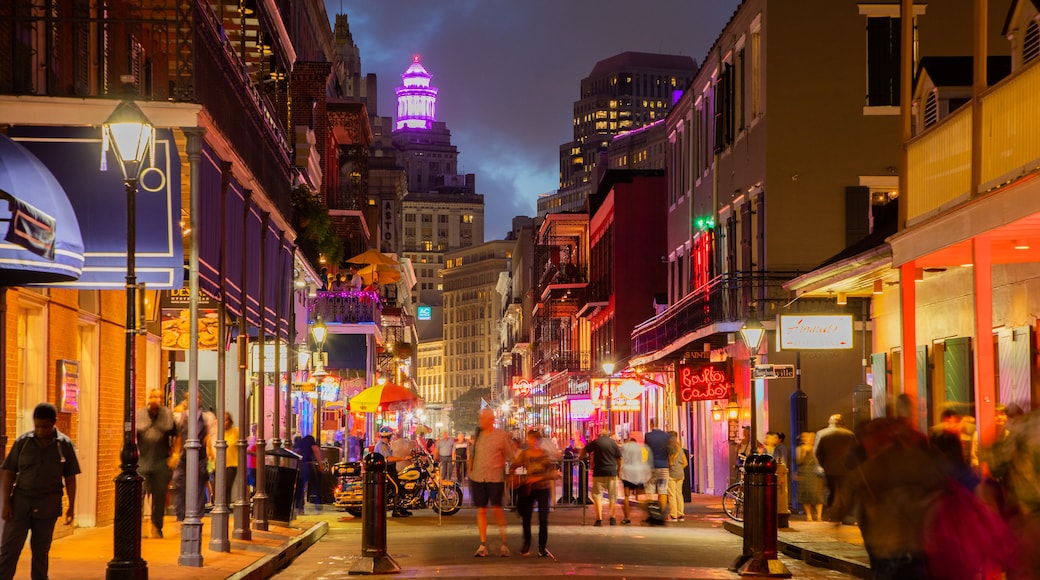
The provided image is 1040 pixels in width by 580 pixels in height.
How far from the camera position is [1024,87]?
15867 mm

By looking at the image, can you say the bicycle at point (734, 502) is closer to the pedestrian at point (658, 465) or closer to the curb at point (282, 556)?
the pedestrian at point (658, 465)

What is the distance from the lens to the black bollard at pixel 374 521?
17.8m

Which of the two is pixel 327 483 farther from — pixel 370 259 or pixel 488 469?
pixel 370 259

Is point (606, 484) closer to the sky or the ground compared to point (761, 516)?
closer to the ground

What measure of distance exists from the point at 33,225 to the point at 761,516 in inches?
326

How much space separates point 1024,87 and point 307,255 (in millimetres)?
30199

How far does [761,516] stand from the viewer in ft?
56.7

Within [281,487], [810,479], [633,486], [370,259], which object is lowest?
[633,486]

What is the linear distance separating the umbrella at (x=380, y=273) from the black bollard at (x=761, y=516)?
41.7m

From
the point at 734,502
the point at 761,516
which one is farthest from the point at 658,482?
the point at 761,516

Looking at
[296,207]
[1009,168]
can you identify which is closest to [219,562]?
[1009,168]

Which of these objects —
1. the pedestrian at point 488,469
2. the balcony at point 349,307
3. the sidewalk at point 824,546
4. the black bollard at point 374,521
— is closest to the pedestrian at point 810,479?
the sidewalk at point 824,546

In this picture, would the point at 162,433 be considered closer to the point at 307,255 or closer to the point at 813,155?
the point at 813,155

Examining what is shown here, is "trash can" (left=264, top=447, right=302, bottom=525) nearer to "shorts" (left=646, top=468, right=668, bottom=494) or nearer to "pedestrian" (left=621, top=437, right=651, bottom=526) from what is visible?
"pedestrian" (left=621, top=437, right=651, bottom=526)
